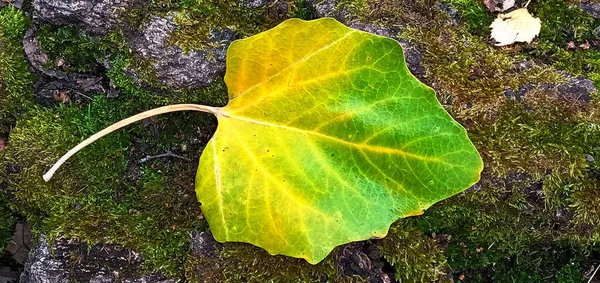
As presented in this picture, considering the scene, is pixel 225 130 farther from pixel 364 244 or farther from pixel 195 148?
pixel 364 244

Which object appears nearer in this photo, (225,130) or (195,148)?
(225,130)

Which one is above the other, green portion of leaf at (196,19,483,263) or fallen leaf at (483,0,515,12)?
fallen leaf at (483,0,515,12)

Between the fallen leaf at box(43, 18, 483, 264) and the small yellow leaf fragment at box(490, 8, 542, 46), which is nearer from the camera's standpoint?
the fallen leaf at box(43, 18, 483, 264)

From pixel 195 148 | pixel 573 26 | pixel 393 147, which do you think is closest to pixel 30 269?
pixel 195 148

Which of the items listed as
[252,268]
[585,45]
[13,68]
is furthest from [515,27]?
[13,68]

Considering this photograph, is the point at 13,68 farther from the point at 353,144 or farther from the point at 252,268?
the point at 353,144

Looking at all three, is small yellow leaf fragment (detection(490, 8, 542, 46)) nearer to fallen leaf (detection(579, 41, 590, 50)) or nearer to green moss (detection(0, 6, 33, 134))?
fallen leaf (detection(579, 41, 590, 50))

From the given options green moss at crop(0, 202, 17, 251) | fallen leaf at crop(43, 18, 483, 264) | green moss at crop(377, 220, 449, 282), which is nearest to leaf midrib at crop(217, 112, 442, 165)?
fallen leaf at crop(43, 18, 483, 264)
